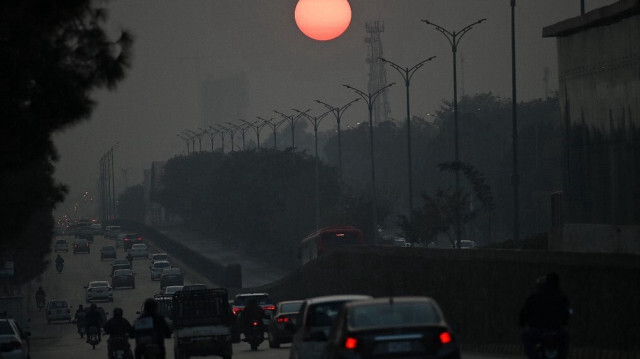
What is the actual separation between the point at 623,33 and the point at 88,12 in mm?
24368

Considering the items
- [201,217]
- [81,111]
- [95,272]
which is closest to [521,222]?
[95,272]

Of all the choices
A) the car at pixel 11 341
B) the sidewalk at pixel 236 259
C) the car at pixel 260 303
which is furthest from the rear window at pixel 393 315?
the sidewalk at pixel 236 259

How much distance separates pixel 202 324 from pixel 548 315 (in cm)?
1608

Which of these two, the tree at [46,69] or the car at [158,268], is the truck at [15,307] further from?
the car at [158,268]

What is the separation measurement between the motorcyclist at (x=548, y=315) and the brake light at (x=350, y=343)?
3.24 m

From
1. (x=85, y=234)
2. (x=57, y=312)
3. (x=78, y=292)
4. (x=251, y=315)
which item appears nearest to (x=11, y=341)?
(x=251, y=315)

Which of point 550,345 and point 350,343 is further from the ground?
point 350,343

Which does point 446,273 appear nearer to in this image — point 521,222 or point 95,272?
point 521,222

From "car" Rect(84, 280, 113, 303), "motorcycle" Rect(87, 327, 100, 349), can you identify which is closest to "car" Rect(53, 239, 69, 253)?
"car" Rect(84, 280, 113, 303)

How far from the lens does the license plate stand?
1898 cm

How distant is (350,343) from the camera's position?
19141 mm

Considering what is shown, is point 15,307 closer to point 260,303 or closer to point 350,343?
point 260,303

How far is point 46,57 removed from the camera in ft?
74.4

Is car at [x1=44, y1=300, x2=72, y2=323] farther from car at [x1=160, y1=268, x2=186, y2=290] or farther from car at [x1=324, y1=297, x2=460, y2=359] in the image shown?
car at [x1=324, y1=297, x2=460, y2=359]
